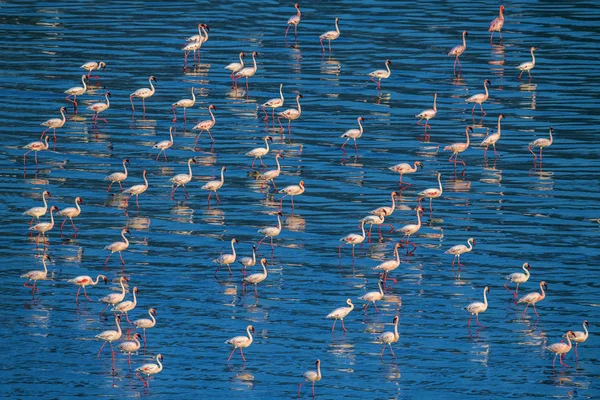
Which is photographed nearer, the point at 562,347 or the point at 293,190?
the point at 562,347

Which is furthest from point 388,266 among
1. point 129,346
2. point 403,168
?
point 403,168

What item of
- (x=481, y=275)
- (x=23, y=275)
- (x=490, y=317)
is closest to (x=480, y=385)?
(x=490, y=317)

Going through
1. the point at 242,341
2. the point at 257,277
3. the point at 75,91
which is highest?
the point at 75,91

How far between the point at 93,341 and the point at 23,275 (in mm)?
3661

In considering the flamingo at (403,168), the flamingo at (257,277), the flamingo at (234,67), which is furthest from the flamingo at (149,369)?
the flamingo at (234,67)

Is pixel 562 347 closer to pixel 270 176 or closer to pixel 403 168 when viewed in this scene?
pixel 403 168

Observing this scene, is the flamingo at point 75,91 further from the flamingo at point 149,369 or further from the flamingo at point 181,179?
the flamingo at point 149,369

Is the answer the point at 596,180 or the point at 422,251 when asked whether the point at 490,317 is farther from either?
the point at 596,180

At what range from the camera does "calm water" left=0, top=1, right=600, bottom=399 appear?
27453 mm

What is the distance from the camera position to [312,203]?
38.4 meters

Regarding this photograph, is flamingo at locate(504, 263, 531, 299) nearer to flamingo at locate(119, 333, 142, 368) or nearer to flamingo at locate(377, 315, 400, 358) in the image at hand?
flamingo at locate(377, 315, 400, 358)

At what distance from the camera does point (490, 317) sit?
3023 cm

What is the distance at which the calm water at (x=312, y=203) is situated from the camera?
27453 millimetres

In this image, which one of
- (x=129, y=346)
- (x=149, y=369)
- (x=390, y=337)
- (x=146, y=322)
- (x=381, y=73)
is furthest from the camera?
(x=381, y=73)
